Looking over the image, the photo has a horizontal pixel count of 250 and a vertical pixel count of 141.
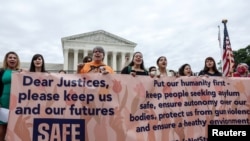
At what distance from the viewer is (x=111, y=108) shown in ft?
14.0

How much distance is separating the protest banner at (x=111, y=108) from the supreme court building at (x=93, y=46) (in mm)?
54840

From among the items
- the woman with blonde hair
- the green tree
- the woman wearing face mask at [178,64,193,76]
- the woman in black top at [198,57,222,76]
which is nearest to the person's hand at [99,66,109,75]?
the woman with blonde hair

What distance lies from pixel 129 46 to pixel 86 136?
189 ft

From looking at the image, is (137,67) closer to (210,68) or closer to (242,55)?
(210,68)

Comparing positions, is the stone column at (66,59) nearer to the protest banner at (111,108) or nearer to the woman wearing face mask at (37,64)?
the woman wearing face mask at (37,64)

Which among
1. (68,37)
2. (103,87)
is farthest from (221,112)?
(68,37)

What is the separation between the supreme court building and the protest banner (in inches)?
2159

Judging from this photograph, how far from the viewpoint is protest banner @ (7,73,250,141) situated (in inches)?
160

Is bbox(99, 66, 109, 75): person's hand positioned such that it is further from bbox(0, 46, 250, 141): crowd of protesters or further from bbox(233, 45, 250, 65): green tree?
bbox(233, 45, 250, 65): green tree

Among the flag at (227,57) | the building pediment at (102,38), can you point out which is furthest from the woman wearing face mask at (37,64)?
the building pediment at (102,38)

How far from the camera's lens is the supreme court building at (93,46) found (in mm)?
59597

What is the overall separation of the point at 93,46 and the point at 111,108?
56.2 meters

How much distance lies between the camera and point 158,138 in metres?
4.33

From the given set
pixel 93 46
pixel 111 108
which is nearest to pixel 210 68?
pixel 111 108
